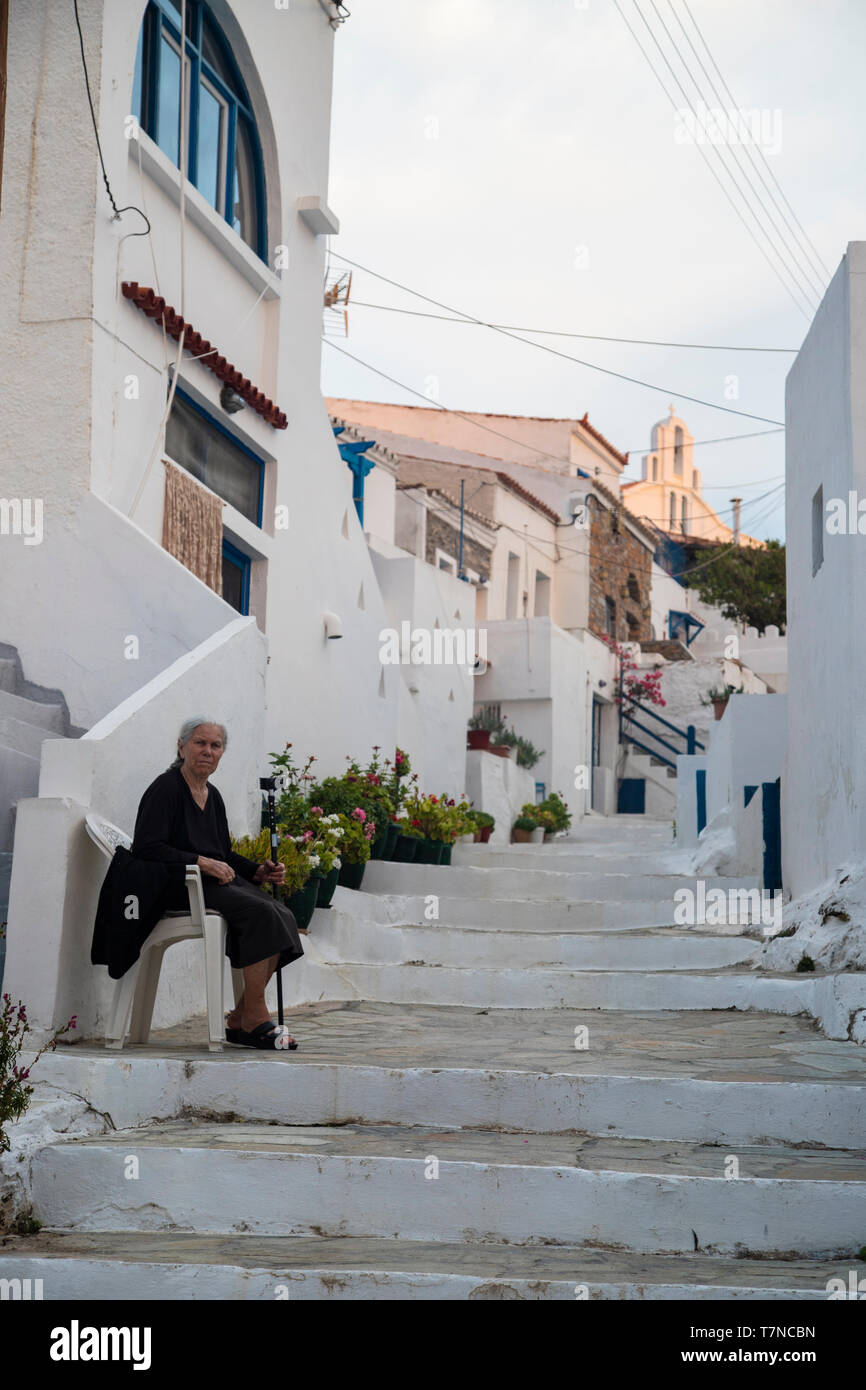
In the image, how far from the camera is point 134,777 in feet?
20.6

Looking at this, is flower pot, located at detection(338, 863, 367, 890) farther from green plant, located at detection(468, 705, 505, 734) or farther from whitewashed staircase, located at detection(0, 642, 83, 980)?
green plant, located at detection(468, 705, 505, 734)

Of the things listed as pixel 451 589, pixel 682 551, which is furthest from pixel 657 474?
pixel 451 589

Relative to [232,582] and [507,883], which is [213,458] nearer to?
[232,582]

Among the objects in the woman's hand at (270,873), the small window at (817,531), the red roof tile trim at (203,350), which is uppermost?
the red roof tile trim at (203,350)

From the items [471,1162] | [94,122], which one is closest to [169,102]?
[94,122]

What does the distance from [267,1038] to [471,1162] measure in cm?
162

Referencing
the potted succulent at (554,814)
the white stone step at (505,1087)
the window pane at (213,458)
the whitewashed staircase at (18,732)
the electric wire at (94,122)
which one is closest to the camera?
the white stone step at (505,1087)

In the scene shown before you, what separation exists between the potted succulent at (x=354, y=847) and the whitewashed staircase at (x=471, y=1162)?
266 centimetres

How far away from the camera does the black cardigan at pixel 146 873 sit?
17.6 ft

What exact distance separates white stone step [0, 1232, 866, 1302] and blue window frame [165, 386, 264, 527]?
7.00 meters

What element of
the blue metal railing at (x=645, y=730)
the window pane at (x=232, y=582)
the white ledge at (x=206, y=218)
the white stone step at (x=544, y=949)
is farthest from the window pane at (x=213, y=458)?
the blue metal railing at (x=645, y=730)

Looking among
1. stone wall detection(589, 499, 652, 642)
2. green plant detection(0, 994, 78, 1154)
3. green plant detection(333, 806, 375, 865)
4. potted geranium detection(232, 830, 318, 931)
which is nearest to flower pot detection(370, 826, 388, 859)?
green plant detection(333, 806, 375, 865)

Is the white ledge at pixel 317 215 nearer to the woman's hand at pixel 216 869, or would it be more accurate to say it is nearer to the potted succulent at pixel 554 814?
the potted succulent at pixel 554 814

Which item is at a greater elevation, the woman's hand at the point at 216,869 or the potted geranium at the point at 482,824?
the potted geranium at the point at 482,824
